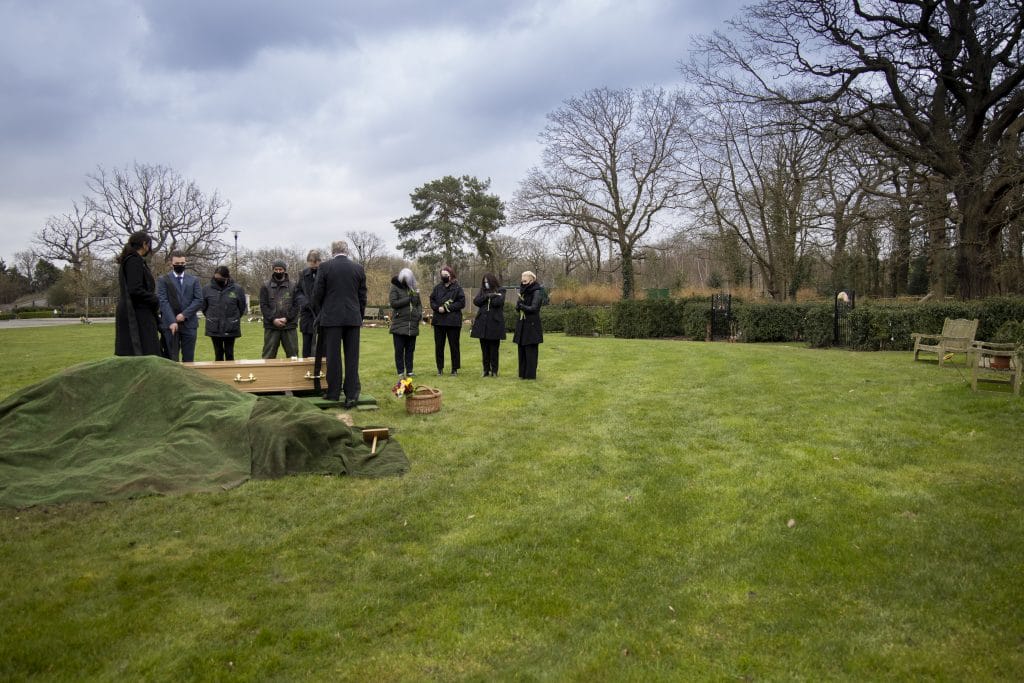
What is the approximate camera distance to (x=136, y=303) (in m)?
6.43

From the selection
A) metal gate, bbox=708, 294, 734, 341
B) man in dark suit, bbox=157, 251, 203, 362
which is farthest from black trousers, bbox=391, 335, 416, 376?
metal gate, bbox=708, 294, 734, 341

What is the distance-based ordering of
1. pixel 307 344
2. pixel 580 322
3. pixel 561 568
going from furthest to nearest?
pixel 580 322 → pixel 307 344 → pixel 561 568

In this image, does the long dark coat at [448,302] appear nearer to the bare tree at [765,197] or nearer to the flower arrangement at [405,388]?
the flower arrangement at [405,388]

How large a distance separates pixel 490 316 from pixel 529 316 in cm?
60

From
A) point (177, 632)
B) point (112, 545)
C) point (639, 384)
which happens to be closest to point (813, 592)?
point (177, 632)

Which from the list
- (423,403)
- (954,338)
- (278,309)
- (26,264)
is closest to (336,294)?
(423,403)

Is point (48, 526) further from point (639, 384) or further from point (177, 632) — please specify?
point (639, 384)

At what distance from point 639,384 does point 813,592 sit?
643 centimetres

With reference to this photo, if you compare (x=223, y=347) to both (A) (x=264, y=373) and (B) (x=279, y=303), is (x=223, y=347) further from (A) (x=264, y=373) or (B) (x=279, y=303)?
(A) (x=264, y=373)

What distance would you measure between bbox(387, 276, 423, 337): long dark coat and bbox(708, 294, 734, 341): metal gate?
40.9ft

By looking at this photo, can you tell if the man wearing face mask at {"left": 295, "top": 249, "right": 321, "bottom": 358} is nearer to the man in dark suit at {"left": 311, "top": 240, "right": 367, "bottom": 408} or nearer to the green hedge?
the man in dark suit at {"left": 311, "top": 240, "right": 367, "bottom": 408}

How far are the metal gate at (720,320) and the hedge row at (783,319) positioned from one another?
0.15 meters

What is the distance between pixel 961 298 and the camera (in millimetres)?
16797

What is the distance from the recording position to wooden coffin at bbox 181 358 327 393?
6.87m
